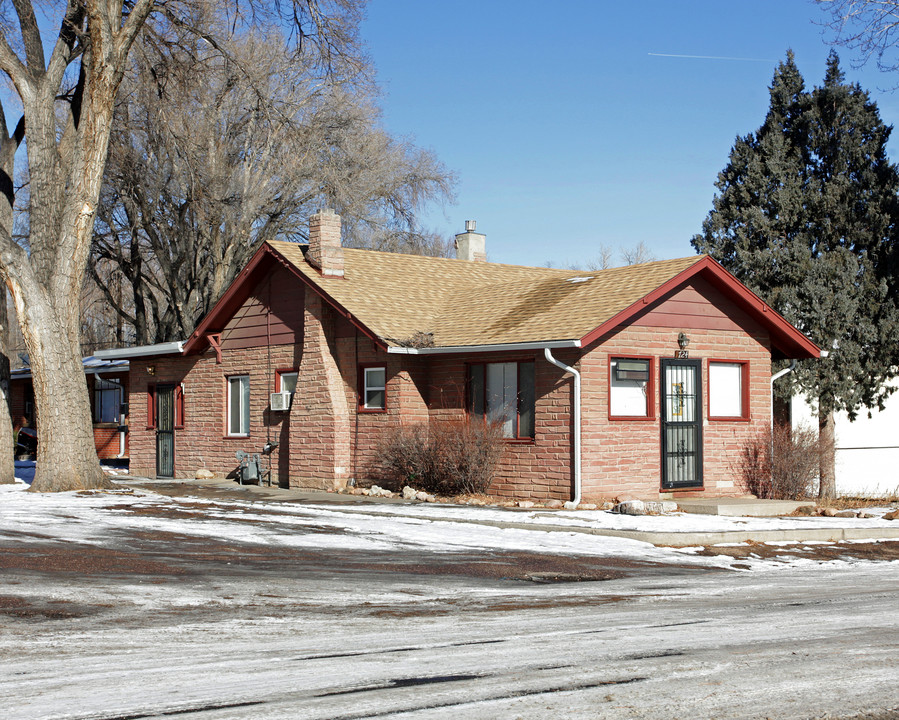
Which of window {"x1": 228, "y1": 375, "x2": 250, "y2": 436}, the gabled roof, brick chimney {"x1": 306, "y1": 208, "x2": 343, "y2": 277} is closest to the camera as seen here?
the gabled roof

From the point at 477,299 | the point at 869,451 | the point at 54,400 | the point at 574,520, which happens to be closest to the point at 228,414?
the point at 54,400

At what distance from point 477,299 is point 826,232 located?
8.33m

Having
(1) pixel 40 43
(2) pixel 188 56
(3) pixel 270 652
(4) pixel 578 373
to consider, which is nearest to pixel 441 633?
(3) pixel 270 652

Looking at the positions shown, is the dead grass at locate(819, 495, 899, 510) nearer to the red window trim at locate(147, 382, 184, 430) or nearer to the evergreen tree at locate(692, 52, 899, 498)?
the evergreen tree at locate(692, 52, 899, 498)

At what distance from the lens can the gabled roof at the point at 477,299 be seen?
1884 centimetres

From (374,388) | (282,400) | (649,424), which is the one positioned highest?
(374,388)

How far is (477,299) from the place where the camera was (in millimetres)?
22766

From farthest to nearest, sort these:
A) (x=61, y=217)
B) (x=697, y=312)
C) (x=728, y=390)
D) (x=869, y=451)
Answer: (x=869, y=451) < (x=61, y=217) < (x=728, y=390) < (x=697, y=312)

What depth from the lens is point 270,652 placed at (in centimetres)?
740

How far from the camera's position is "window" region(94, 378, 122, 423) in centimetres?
3372

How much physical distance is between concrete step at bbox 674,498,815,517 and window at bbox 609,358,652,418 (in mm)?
1778

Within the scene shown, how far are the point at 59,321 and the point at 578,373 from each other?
10012mm

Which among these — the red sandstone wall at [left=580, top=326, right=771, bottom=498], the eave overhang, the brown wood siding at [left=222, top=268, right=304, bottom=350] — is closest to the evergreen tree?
the eave overhang

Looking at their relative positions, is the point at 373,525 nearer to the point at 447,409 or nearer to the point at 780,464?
the point at 447,409
